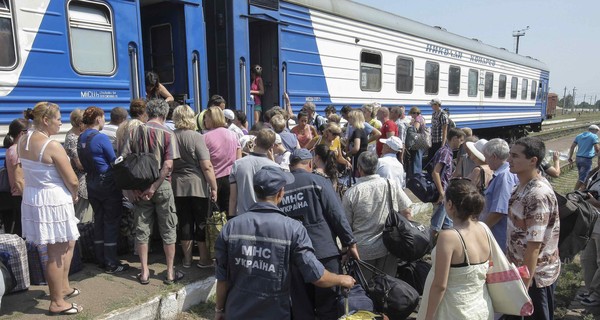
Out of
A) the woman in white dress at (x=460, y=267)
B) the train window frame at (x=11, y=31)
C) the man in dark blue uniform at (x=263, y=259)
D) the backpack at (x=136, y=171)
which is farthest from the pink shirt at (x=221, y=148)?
the woman in white dress at (x=460, y=267)

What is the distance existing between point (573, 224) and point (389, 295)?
154 cm

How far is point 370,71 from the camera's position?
9.09m

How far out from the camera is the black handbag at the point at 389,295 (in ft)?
10.2

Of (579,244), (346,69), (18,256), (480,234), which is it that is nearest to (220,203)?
(18,256)

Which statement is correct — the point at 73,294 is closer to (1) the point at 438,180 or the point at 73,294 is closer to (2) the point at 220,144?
(2) the point at 220,144

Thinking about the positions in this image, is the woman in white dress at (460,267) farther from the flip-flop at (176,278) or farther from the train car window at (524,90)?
the train car window at (524,90)

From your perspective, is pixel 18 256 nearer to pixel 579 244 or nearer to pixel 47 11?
pixel 47 11

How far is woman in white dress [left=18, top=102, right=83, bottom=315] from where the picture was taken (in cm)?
326

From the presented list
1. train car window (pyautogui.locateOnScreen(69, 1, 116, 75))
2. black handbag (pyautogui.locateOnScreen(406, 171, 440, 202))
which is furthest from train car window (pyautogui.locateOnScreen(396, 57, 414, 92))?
train car window (pyautogui.locateOnScreen(69, 1, 116, 75))

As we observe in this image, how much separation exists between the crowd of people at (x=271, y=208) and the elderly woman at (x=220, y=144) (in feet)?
0.05

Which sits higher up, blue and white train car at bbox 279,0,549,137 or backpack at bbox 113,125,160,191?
blue and white train car at bbox 279,0,549,137

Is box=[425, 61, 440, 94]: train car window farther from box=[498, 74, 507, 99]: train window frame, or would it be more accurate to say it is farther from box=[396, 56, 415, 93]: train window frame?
box=[498, 74, 507, 99]: train window frame

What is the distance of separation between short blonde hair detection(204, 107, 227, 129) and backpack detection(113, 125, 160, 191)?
801mm

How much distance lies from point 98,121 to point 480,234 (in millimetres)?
3345
